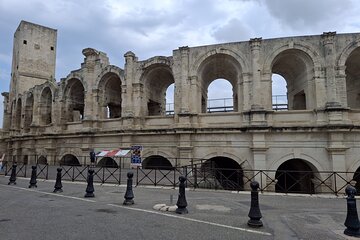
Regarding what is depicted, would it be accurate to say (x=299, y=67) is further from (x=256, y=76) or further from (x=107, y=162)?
(x=107, y=162)

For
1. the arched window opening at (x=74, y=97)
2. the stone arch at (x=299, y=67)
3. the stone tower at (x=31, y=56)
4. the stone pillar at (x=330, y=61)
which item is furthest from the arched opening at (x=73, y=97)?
the stone pillar at (x=330, y=61)

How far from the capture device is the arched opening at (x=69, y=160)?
22.4 meters

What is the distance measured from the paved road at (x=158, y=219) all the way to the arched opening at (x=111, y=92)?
13.0 m

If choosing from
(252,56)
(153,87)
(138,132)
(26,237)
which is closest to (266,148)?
(252,56)

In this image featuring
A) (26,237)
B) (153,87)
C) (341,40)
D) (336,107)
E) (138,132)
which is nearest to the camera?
(26,237)

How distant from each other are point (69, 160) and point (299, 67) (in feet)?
64.6

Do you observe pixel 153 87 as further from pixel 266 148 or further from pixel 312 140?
pixel 312 140

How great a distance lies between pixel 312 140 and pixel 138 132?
1113cm

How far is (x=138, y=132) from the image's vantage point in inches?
731

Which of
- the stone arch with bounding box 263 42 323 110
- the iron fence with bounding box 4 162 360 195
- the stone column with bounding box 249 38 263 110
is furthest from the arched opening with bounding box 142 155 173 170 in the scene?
the stone arch with bounding box 263 42 323 110

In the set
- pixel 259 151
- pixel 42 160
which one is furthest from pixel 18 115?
pixel 259 151

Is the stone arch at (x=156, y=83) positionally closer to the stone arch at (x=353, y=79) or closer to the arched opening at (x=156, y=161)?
the arched opening at (x=156, y=161)

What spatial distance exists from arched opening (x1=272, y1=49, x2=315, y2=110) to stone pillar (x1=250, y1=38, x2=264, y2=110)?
4.70 ft

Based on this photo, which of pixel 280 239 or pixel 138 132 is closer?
pixel 280 239
